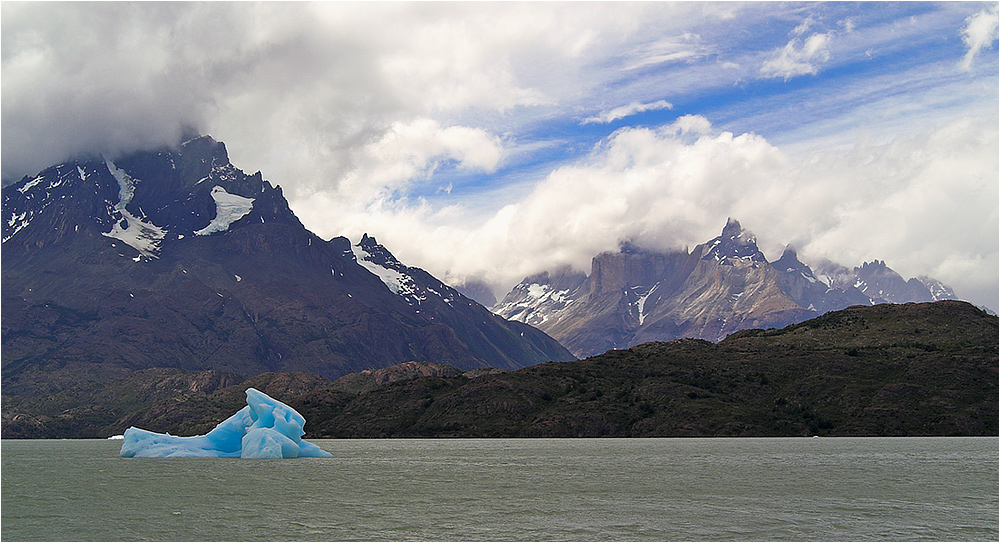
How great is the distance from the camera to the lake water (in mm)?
62969

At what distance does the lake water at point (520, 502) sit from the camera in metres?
63.0

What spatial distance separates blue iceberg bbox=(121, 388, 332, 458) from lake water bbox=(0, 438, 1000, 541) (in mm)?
19506

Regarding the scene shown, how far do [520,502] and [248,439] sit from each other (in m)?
96.7

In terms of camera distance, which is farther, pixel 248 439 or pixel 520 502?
pixel 248 439

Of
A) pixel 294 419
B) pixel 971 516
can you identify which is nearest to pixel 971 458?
pixel 971 516

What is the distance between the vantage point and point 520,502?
268ft

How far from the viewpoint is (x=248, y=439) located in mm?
162750

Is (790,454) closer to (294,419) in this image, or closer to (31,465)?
(294,419)

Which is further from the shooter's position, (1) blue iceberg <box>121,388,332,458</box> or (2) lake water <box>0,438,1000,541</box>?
(1) blue iceberg <box>121,388,332,458</box>

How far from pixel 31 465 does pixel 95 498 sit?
3408 inches

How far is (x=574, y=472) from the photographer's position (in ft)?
397

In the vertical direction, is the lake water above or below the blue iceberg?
below

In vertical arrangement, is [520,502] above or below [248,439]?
below

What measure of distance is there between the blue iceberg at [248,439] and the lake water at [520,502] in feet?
64.0
